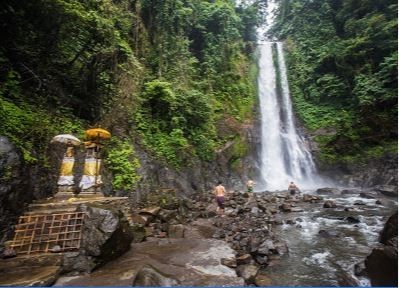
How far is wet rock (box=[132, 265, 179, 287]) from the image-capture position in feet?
14.1

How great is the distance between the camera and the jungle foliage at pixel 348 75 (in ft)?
58.8

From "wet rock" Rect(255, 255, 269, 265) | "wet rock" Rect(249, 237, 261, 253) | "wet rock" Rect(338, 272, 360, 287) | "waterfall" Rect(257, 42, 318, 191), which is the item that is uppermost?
"waterfall" Rect(257, 42, 318, 191)

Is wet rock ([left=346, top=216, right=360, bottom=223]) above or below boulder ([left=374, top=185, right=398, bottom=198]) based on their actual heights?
below

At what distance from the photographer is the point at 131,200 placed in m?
9.24

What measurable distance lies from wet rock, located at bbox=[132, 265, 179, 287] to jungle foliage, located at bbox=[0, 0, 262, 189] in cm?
376

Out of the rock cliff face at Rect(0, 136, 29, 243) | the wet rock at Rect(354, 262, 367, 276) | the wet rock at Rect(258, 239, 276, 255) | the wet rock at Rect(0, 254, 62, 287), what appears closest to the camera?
the wet rock at Rect(0, 254, 62, 287)

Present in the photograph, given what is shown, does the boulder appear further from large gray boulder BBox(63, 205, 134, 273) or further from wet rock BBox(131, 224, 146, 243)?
large gray boulder BBox(63, 205, 134, 273)

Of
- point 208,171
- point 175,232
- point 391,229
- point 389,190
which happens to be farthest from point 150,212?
point 389,190

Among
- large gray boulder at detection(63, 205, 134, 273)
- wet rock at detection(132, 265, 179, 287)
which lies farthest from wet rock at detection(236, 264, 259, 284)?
large gray boulder at detection(63, 205, 134, 273)

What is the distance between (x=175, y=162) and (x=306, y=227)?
614 centimetres

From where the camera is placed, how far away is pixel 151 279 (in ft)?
14.2

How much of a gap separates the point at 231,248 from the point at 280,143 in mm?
15977

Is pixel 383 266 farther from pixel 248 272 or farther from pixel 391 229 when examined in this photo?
pixel 248 272

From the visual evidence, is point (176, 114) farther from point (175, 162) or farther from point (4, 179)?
point (4, 179)
